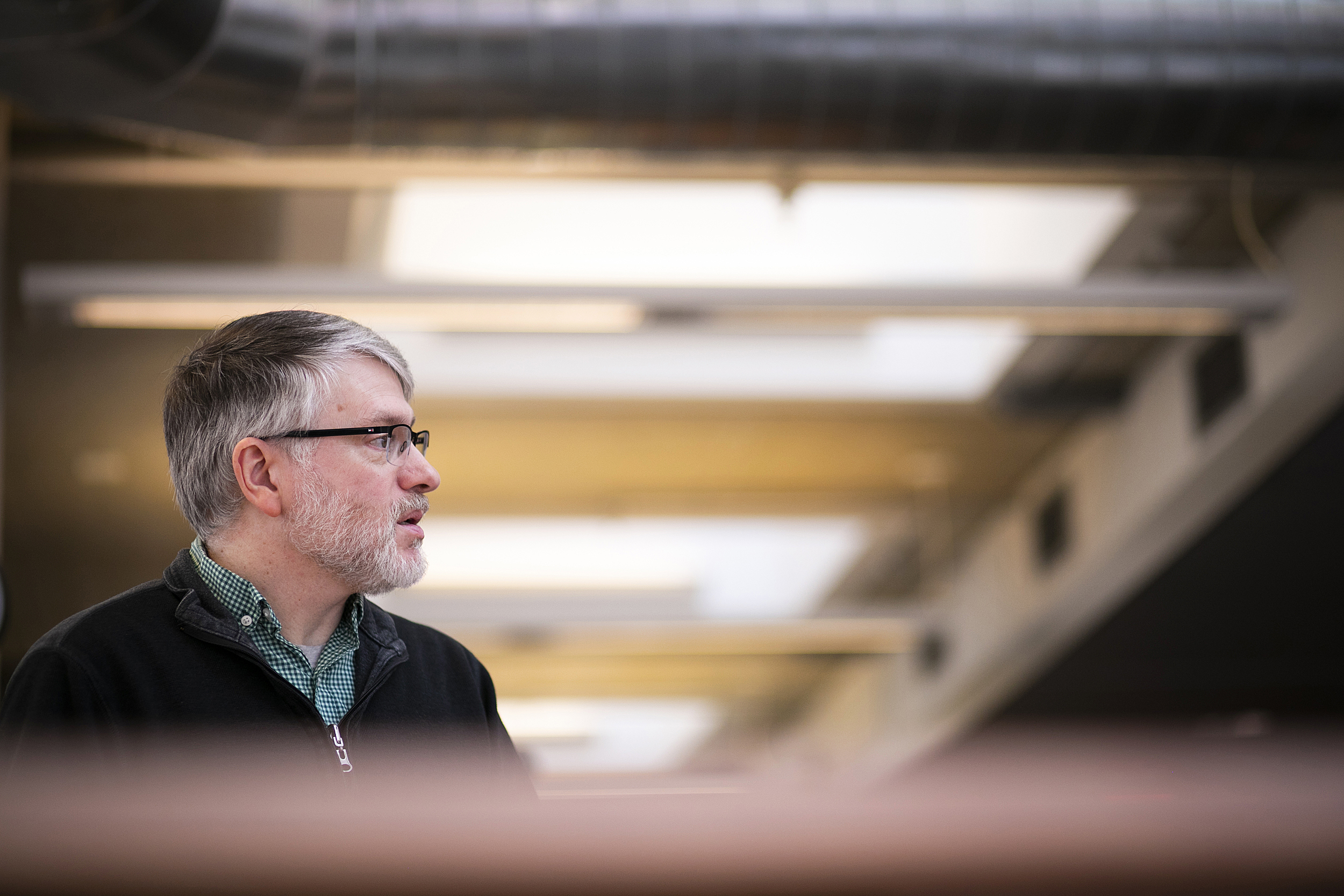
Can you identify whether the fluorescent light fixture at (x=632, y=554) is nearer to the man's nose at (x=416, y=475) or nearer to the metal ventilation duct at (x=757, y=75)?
the metal ventilation duct at (x=757, y=75)

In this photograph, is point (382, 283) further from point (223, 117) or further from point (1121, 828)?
point (1121, 828)

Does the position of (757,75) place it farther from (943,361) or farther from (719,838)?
(943,361)

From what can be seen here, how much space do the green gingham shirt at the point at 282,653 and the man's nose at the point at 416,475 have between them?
177mm

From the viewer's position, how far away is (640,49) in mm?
2625

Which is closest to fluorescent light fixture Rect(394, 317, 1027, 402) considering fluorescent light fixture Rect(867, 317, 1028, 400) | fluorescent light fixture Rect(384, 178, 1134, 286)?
fluorescent light fixture Rect(867, 317, 1028, 400)

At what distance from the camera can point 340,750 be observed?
118 centimetres

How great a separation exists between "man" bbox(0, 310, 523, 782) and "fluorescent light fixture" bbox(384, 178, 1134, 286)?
10.3ft

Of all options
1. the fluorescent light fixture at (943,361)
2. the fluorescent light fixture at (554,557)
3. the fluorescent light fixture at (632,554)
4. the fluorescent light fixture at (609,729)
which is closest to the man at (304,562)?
the fluorescent light fixture at (943,361)

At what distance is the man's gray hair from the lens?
129 centimetres

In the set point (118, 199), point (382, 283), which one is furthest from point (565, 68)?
point (118, 199)

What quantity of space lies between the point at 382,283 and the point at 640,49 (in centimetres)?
139

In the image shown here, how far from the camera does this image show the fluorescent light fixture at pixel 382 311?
12.3 ft

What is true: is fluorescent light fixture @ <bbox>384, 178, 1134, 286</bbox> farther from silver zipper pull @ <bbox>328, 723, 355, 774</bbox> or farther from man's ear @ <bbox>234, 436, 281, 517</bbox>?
silver zipper pull @ <bbox>328, 723, 355, 774</bbox>

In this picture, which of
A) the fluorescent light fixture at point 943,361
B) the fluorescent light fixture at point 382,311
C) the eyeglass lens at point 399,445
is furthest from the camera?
the fluorescent light fixture at point 943,361
